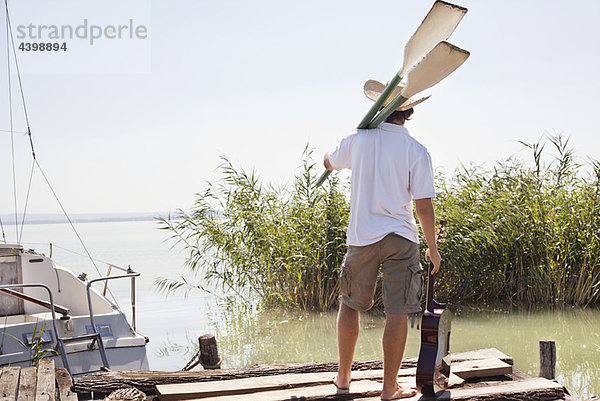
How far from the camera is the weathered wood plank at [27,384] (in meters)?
3.39

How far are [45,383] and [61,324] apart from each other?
7.68 ft

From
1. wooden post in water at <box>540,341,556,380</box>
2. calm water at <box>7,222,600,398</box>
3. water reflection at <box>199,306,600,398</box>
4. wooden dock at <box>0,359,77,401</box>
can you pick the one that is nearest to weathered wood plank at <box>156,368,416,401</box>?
wooden dock at <box>0,359,77,401</box>

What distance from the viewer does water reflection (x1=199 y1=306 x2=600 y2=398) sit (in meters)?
7.48

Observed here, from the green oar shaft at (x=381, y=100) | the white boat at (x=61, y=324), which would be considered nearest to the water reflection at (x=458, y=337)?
the white boat at (x=61, y=324)

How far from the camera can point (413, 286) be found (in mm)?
3271

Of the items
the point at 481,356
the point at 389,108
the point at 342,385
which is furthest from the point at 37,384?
the point at 481,356

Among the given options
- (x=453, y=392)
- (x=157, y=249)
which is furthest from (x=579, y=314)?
(x=157, y=249)

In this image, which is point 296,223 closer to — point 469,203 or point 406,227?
point 469,203

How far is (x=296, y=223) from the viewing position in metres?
9.21

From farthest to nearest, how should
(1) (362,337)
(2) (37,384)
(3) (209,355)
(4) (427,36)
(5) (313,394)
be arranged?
(1) (362,337), (3) (209,355), (2) (37,384), (5) (313,394), (4) (427,36)

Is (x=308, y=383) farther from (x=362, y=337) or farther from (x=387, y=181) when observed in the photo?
(x=362, y=337)

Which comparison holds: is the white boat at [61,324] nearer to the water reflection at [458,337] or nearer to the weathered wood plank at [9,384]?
the weathered wood plank at [9,384]

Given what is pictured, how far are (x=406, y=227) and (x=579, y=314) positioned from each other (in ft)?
21.2

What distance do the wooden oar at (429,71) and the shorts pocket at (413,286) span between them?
2.51 feet
